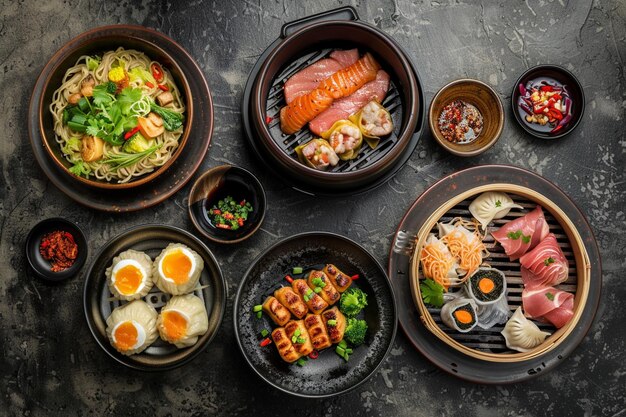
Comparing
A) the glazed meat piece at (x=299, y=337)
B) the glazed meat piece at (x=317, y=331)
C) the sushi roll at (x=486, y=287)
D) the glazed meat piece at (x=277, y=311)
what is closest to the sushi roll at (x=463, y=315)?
the sushi roll at (x=486, y=287)

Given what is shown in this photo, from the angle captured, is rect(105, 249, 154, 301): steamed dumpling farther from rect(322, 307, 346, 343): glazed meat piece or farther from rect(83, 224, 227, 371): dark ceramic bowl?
rect(322, 307, 346, 343): glazed meat piece

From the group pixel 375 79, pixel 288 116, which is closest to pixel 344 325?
pixel 288 116

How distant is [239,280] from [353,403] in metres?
1.19

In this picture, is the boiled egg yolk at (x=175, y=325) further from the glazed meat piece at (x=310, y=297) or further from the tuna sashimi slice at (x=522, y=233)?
the tuna sashimi slice at (x=522, y=233)

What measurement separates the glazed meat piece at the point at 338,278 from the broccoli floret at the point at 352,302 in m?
0.06

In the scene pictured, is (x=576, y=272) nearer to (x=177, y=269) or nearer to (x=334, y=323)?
(x=334, y=323)

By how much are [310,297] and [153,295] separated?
1083mm

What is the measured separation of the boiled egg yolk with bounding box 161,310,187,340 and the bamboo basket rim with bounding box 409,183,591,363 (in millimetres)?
1538

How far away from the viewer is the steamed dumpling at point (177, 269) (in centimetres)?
381

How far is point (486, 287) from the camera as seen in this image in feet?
13.1

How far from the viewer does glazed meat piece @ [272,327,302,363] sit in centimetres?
387

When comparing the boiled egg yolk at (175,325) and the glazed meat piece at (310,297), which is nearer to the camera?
the boiled egg yolk at (175,325)

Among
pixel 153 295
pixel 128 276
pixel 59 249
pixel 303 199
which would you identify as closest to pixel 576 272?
pixel 303 199

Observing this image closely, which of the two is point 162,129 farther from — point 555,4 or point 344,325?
point 555,4
